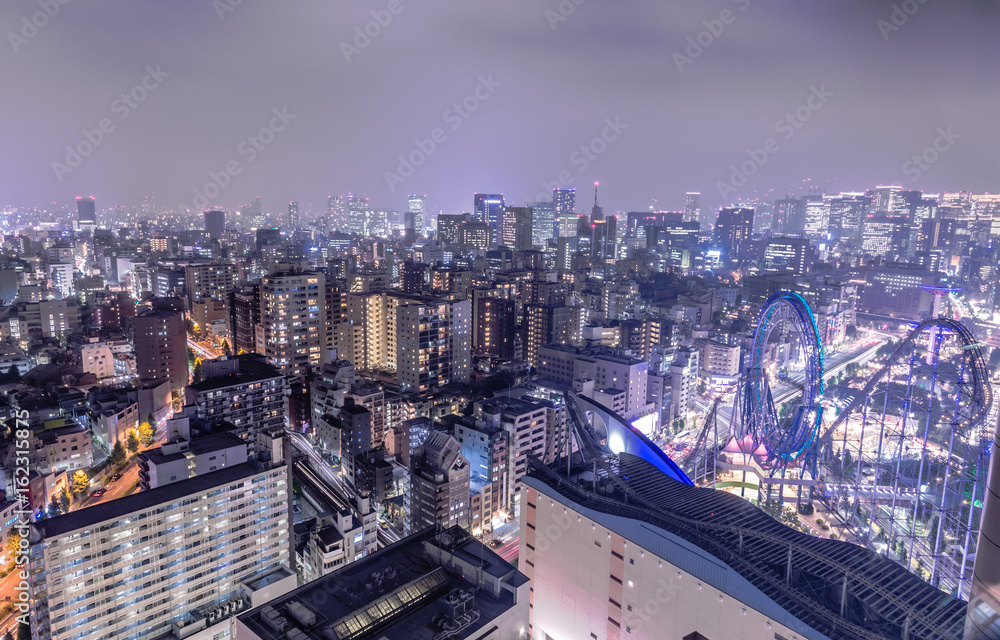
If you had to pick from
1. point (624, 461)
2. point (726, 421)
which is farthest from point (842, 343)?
point (624, 461)

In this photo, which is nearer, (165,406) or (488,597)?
(488,597)

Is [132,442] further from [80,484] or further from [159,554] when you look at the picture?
[159,554]

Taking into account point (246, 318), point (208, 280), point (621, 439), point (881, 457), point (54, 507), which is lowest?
point (54, 507)

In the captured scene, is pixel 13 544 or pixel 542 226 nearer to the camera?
pixel 13 544

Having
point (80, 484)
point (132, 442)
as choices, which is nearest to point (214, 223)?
point (132, 442)

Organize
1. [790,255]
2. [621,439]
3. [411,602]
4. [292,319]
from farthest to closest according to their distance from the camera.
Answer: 1. [790,255]
2. [292,319]
3. [621,439]
4. [411,602]

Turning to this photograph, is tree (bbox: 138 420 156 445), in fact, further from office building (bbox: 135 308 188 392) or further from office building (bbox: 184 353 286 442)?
office building (bbox: 135 308 188 392)

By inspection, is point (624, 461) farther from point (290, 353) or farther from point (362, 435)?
point (290, 353)

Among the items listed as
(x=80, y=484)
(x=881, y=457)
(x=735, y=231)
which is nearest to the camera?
(x=80, y=484)
